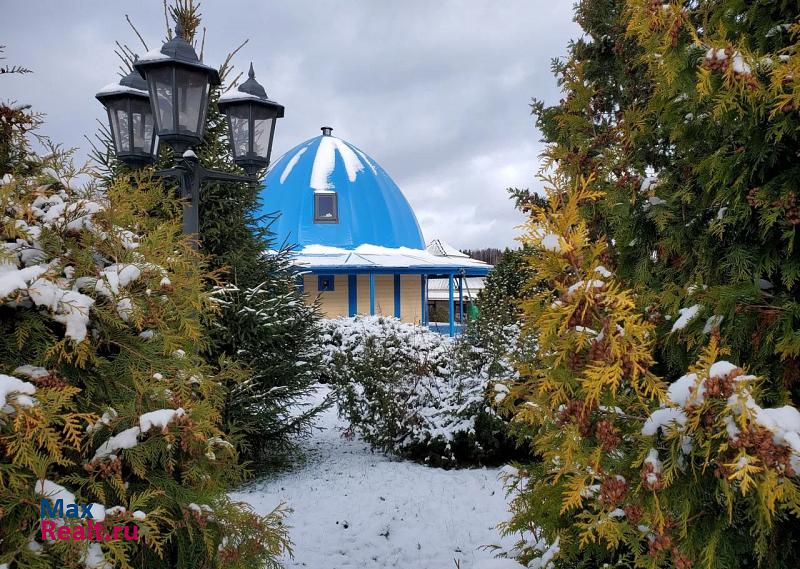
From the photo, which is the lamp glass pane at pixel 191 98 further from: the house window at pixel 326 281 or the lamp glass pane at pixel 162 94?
the house window at pixel 326 281

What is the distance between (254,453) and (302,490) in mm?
1440

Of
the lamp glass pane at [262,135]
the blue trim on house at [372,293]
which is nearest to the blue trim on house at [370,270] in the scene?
the blue trim on house at [372,293]

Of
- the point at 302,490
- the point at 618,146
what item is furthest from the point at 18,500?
the point at 302,490

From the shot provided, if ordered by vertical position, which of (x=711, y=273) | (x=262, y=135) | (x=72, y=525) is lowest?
(x=72, y=525)

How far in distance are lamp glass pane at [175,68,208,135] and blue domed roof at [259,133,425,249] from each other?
1660cm

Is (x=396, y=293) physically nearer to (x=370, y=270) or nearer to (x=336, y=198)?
(x=370, y=270)

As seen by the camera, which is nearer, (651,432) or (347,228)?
(651,432)

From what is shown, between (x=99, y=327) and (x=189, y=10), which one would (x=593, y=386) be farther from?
(x=189, y=10)

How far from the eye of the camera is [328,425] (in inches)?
402

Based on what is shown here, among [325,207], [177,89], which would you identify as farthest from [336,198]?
[177,89]

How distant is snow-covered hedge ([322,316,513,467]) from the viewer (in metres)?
7.07

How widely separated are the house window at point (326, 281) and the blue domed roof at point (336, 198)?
1379mm

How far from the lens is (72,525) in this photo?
6.27 ft

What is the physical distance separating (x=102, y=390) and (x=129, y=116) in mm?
3816
